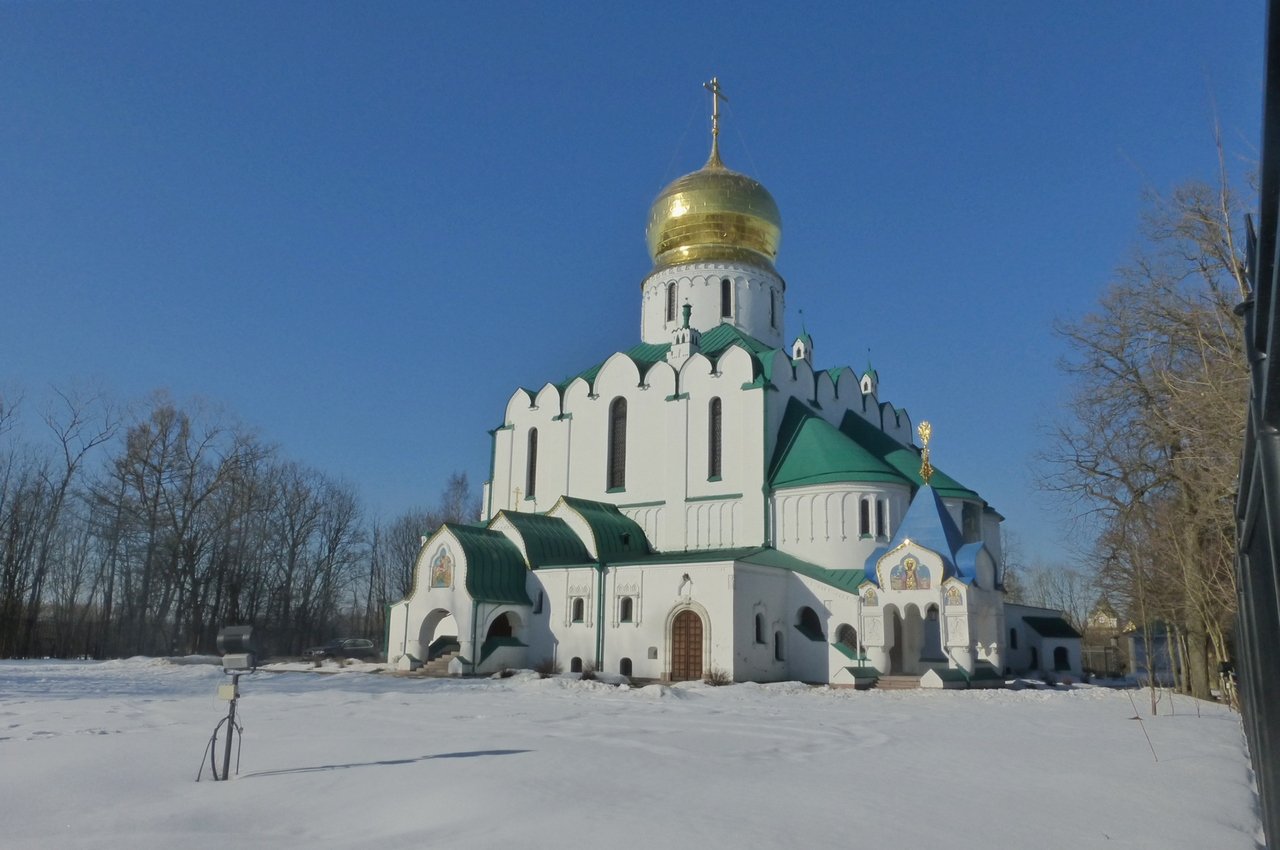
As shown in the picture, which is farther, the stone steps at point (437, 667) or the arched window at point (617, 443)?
the arched window at point (617, 443)

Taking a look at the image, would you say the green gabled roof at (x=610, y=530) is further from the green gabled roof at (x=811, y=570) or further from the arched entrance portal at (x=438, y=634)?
the arched entrance portal at (x=438, y=634)

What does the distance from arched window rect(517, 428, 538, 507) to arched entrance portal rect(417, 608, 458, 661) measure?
18.4 ft

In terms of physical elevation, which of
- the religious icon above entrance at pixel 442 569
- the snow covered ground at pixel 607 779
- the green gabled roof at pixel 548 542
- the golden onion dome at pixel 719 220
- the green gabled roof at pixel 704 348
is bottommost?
the snow covered ground at pixel 607 779

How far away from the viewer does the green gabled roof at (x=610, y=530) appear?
28.6 meters

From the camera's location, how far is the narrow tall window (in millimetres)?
33156

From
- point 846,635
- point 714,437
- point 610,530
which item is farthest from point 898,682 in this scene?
point 610,530

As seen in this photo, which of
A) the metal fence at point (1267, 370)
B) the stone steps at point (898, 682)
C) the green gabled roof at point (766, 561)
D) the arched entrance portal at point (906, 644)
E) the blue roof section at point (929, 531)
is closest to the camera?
the metal fence at point (1267, 370)

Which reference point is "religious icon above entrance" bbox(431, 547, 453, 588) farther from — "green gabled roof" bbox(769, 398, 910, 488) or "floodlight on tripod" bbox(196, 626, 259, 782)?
"floodlight on tripod" bbox(196, 626, 259, 782)

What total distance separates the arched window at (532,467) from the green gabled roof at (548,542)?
336 cm

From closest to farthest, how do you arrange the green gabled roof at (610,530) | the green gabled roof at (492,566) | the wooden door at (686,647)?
the wooden door at (686,647) → the green gabled roof at (492,566) → the green gabled roof at (610,530)

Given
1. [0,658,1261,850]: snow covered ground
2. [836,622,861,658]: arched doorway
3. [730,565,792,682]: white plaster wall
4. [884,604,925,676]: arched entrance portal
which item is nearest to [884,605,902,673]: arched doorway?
[884,604,925,676]: arched entrance portal

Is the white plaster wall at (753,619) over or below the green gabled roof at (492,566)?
below

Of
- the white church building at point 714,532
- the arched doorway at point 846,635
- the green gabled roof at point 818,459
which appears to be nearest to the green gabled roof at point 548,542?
the white church building at point 714,532

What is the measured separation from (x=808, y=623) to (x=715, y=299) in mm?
12953
